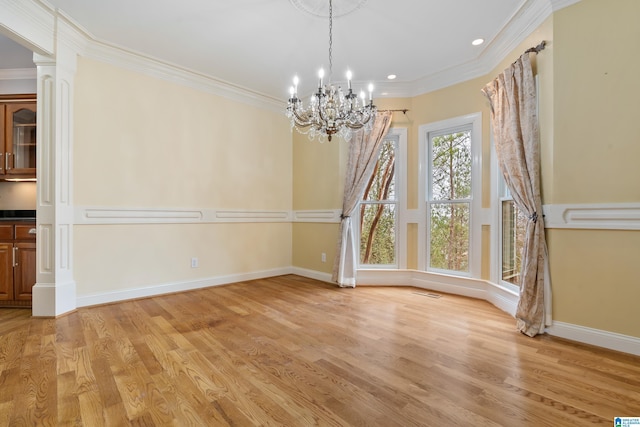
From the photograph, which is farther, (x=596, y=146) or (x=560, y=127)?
(x=560, y=127)

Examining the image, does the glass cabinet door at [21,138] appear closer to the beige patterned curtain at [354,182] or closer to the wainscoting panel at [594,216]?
the beige patterned curtain at [354,182]

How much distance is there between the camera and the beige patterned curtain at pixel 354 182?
166 inches

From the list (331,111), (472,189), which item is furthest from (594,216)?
(331,111)

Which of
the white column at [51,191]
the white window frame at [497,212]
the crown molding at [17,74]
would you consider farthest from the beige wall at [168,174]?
the white window frame at [497,212]

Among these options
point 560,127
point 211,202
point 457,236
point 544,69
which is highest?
point 544,69

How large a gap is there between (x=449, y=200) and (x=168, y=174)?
383cm

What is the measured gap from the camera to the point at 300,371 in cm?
197

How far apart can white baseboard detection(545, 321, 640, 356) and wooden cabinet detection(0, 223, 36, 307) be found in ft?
17.6

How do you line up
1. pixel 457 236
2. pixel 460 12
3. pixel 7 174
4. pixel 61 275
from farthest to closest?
pixel 457 236, pixel 7 174, pixel 61 275, pixel 460 12

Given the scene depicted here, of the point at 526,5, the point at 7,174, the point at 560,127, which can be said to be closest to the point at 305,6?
the point at 526,5

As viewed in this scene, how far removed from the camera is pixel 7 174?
340cm

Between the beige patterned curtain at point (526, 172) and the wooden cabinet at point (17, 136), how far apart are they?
17.6 ft

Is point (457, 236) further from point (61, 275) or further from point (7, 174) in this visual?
point (7, 174)

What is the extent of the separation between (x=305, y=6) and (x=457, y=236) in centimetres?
326
